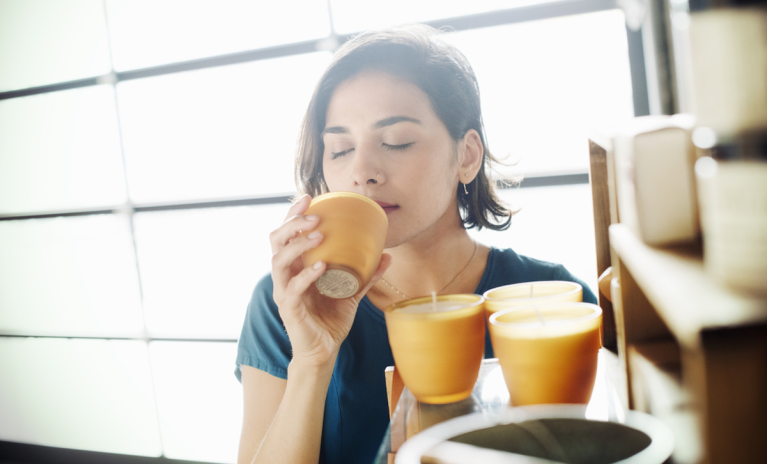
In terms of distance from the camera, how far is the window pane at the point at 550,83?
1602 millimetres

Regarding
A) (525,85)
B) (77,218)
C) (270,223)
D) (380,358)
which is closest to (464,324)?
(380,358)

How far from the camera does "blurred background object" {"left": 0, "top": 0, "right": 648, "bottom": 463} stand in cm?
170

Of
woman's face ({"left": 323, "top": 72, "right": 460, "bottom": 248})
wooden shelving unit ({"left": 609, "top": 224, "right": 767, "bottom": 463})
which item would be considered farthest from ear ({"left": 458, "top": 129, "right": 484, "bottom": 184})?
wooden shelving unit ({"left": 609, "top": 224, "right": 767, "bottom": 463})

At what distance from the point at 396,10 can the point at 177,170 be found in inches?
50.5

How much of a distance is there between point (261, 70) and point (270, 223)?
2.23 feet

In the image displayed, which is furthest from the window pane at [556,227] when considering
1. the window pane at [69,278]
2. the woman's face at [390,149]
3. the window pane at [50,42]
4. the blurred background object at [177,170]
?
the window pane at [50,42]

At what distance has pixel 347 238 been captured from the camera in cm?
63

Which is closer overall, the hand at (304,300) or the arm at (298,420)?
the hand at (304,300)

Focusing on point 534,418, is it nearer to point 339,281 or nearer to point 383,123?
point 339,281

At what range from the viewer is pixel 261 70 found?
2008mm

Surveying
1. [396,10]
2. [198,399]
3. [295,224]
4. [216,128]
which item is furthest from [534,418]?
[198,399]

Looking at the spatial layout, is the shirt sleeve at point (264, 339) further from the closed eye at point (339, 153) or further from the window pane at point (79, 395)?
the window pane at point (79, 395)

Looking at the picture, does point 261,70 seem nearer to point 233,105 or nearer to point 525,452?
point 233,105

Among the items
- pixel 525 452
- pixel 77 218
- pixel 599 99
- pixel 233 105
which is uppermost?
pixel 233 105
